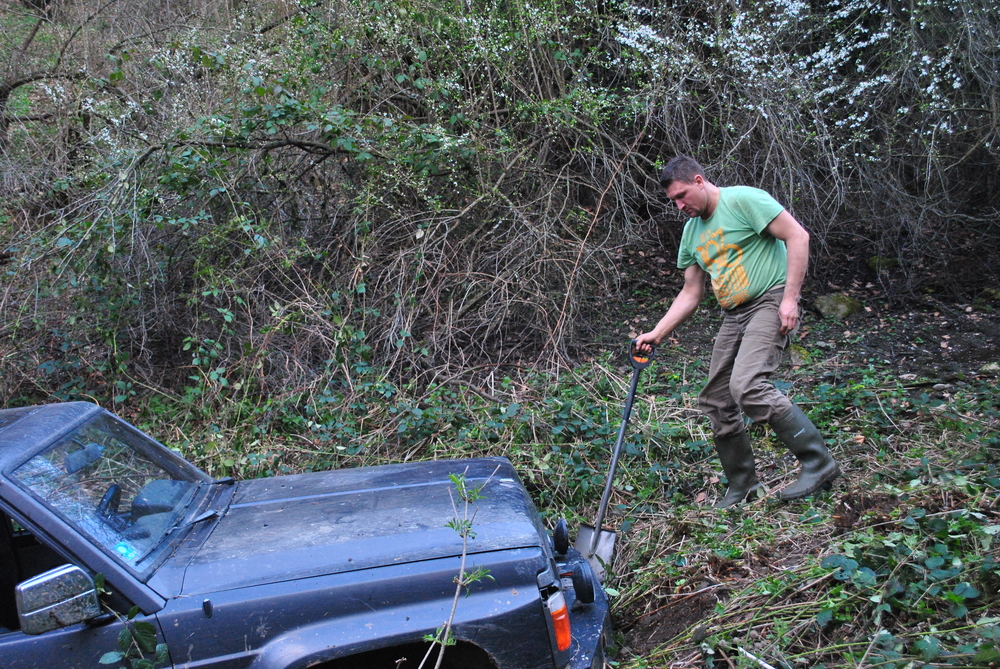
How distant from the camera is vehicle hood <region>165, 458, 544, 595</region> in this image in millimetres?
2451

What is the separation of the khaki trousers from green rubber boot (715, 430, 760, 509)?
53mm

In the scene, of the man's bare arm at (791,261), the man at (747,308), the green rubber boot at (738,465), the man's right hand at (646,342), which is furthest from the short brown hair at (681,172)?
the green rubber boot at (738,465)

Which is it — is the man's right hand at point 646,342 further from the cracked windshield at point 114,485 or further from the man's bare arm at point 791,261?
the cracked windshield at point 114,485

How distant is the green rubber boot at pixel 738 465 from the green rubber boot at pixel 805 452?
0.25 m

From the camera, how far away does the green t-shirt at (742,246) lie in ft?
13.0

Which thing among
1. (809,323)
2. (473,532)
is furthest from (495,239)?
(473,532)

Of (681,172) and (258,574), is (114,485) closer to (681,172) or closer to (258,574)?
(258,574)

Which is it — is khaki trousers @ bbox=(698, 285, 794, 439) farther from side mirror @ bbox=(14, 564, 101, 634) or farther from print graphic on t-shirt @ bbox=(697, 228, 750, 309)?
side mirror @ bbox=(14, 564, 101, 634)

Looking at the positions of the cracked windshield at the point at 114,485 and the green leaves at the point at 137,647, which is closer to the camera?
the green leaves at the point at 137,647

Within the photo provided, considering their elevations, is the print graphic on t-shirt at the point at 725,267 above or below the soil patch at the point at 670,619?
above

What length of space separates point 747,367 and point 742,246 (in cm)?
66

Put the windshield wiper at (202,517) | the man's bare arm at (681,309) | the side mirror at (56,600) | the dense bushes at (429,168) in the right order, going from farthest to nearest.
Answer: the dense bushes at (429,168), the man's bare arm at (681,309), the windshield wiper at (202,517), the side mirror at (56,600)

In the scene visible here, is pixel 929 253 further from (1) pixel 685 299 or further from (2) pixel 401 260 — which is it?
(2) pixel 401 260

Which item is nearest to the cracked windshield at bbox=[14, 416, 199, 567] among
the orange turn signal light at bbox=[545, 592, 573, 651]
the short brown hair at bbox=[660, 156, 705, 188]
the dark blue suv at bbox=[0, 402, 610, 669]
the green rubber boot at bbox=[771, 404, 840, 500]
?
the dark blue suv at bbox=[0, 402, 610, 669]
